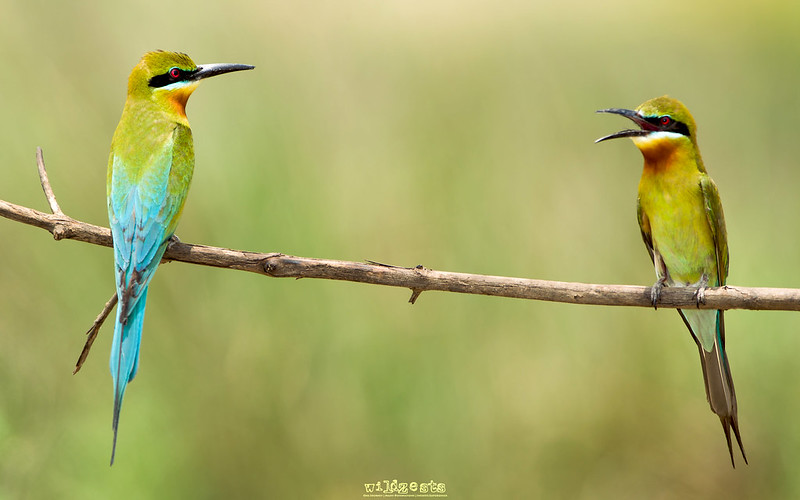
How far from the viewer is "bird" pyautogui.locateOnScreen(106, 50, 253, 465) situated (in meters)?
1.96

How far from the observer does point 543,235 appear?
3.60 m

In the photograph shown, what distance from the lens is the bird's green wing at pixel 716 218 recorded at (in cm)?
238

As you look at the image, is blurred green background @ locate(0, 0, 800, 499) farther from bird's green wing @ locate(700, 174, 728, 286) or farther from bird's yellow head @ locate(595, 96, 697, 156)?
bird's yellow head @ locate(595, 96, 697, 156)

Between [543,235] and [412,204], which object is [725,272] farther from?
[412,204]

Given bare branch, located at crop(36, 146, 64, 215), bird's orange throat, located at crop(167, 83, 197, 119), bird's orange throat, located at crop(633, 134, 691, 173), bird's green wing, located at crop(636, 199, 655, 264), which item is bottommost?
bird's green wing, located at crop(636, 199, 655, 264)

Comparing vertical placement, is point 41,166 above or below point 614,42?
below

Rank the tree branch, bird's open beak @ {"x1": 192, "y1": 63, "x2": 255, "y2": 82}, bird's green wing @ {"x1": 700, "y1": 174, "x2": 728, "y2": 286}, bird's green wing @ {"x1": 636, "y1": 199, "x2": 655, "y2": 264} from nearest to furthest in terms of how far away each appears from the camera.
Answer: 1. the tree branch
2. bird's open beak @ {"x1": 192, "y1": 63, "x2": 255, "y2": 82}
3. bird's green wing @ {"x1": 700, "y1": 174, "x2": 728, "y2": 286}
4. bird's green wing @ {"x1": 636, "y1": 199, "x2": 655, "y2": 264}

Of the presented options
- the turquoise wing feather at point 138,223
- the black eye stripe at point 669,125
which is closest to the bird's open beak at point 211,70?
the turquoise wing feather at point 138,223

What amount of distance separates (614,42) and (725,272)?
1.83 metres

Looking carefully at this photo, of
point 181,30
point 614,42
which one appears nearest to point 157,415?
point 181,30

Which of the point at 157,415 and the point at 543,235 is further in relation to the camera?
the point at 543,235

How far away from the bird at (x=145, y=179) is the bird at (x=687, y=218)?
4.36 feet

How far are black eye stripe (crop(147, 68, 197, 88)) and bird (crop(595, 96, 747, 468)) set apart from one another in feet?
4.66

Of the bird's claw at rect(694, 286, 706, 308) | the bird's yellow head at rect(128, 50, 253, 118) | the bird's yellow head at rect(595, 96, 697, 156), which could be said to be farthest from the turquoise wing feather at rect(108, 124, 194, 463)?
the bird's claw at rect(694, 286, 706, 308)
